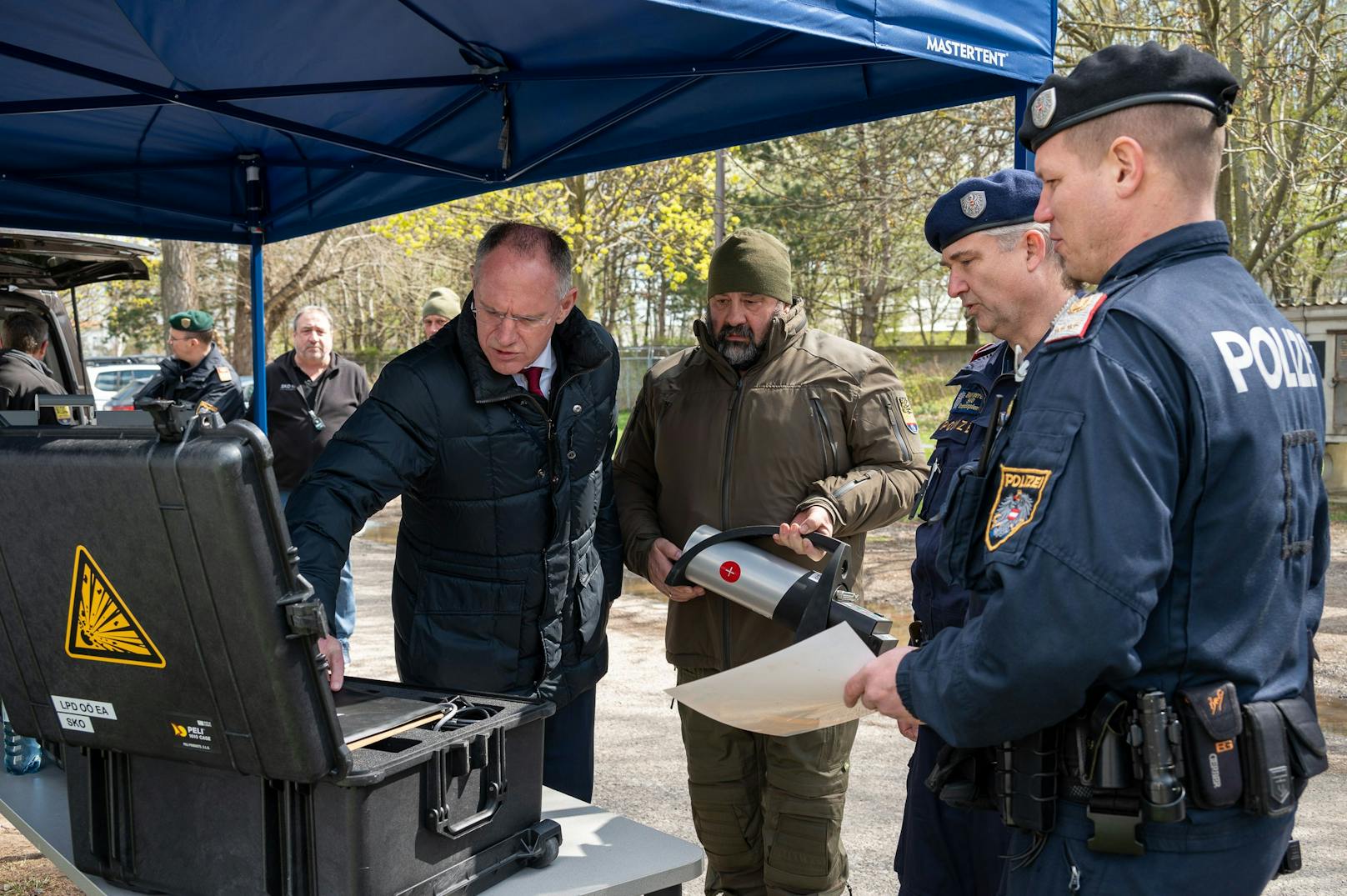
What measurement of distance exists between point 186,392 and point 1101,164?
666cm

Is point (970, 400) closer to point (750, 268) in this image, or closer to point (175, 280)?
point (750, 268)

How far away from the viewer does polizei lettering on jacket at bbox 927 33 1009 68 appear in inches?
95.4

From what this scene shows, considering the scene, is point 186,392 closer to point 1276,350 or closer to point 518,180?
point 518,180

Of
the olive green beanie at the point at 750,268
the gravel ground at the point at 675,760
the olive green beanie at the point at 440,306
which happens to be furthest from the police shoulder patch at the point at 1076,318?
the olive green beanie at the point at 440,306

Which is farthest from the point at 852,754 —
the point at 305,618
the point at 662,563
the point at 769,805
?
the point at 305,618

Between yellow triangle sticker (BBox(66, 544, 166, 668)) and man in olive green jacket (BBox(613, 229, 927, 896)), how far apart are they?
5.33 feet

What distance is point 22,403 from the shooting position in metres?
5.49

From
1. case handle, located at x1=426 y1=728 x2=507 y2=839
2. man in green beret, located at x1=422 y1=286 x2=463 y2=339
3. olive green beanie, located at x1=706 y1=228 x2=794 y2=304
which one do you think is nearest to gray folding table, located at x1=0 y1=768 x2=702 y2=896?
case handle, located at x1=426 y1=728 x2=507 y2=839

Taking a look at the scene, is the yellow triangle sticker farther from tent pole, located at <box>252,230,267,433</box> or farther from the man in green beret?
the man in green beret

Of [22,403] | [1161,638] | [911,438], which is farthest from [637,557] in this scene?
[22,403]

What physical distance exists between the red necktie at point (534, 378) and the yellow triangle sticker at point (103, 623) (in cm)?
120

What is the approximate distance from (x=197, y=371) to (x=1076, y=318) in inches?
267

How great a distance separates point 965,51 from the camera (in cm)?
249

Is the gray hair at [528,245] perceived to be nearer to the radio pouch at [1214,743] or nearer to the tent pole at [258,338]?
the radio pouch at [1214,743]
